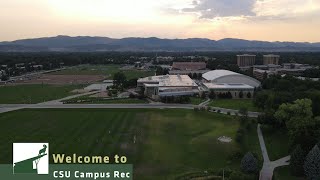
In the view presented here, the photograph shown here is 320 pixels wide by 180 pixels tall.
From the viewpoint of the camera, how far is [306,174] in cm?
2442

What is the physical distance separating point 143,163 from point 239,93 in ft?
126

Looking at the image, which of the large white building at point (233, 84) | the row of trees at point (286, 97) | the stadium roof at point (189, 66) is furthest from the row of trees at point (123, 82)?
the stadium roof at point (189, 66)

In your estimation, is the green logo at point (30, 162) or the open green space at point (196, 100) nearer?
the green logo at point (30, 162)

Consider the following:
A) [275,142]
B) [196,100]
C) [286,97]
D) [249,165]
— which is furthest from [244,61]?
[249,165]

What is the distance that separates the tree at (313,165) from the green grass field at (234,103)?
83.3ft

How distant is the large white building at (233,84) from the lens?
6297cm

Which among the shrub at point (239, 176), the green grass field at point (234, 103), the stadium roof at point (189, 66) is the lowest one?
the shrub at point (239, 176)

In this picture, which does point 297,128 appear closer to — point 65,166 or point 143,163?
point 143,163

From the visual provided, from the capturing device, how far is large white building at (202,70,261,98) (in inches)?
2479

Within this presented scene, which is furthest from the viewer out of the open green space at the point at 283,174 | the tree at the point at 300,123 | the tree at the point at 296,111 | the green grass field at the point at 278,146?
the tree at the point at 296,111

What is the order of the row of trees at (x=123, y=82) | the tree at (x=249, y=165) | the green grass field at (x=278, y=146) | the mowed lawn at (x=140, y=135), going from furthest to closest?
the row of trees at (x=123, y=82) < the mowed lawn at (x=140, y=135) < the green grass field at (x=278, y=146) < the tree at (x=249, y=165)

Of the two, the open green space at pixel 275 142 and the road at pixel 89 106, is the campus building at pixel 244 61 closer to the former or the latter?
the road at pixel 89 106

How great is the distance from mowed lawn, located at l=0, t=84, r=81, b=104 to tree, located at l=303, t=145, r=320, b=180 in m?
42.8

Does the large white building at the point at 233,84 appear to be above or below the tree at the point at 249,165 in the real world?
above
